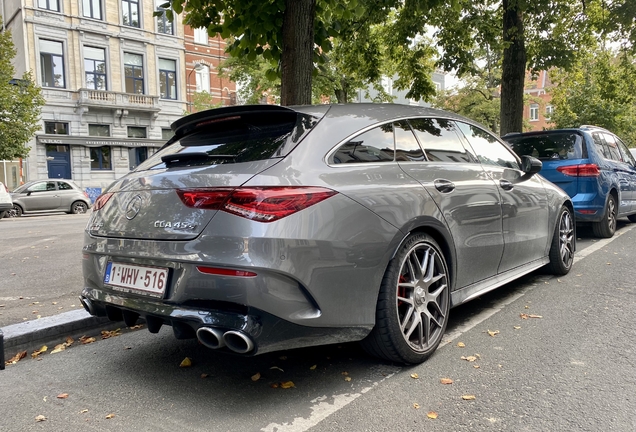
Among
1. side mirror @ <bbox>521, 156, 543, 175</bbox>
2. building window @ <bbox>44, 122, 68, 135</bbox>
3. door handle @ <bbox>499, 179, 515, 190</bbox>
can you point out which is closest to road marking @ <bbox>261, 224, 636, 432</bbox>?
door handle @ <bbox>499, 179, 515, 190</bbox>

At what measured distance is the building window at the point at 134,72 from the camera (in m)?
32.1

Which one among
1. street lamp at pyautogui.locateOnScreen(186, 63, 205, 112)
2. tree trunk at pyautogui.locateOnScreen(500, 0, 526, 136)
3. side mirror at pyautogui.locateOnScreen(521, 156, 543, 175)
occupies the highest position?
street lamp at pyautogui.locateOnScreen(186, 63, 205, 112)

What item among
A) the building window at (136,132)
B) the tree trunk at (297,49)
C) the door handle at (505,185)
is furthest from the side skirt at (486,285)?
the building window at (136,132)

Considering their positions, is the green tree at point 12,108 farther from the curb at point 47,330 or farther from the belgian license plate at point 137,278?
the belgian license plate at point 137,278

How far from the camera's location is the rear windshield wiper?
2967mm

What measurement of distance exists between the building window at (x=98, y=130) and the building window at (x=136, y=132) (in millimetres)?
1355

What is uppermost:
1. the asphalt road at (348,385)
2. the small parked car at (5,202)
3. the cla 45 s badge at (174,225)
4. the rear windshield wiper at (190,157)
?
the rear windshield wiper at (190,157)

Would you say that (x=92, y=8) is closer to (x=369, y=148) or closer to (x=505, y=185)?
(x=505, y=185)

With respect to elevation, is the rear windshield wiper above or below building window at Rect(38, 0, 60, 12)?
below

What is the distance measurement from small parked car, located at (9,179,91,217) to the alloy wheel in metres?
20.5

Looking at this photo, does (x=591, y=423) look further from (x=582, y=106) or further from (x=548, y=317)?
(x=582, y=106)

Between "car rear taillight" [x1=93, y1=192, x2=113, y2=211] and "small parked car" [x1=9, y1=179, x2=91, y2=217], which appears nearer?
"car rear taillight" [x1=93, y1=192, x2=113, y2=211]

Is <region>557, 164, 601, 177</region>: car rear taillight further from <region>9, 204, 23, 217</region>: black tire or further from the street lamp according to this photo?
the street lamp

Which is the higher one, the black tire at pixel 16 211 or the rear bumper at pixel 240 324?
the rear bumper at pixel 240 324
